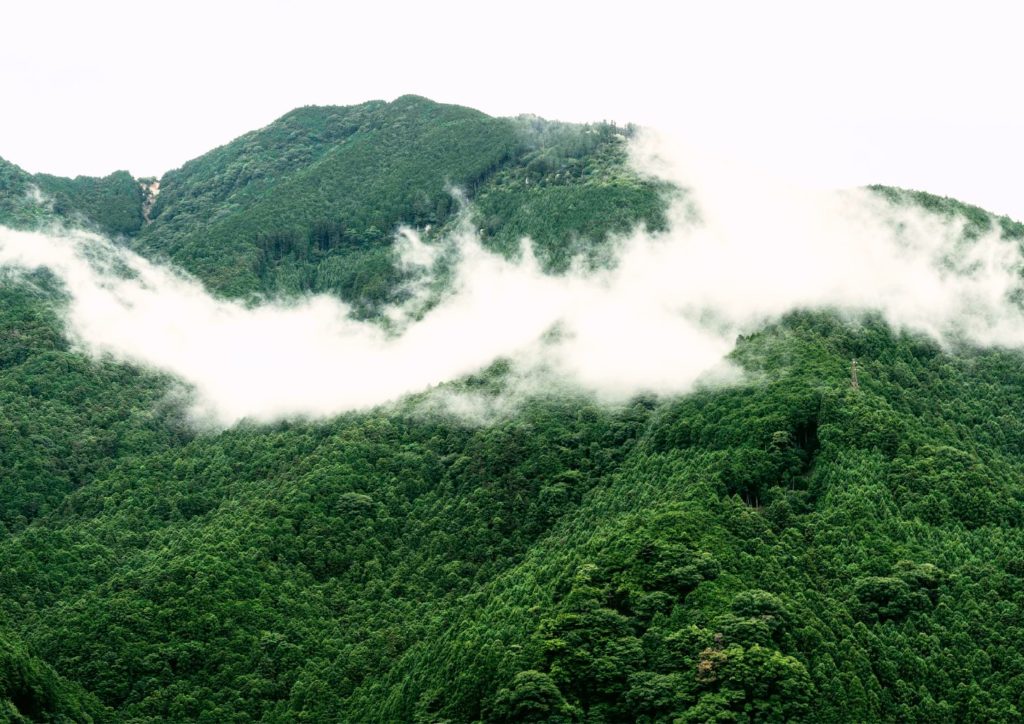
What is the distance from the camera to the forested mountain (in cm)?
7688

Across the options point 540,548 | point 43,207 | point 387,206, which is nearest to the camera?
point 540,548

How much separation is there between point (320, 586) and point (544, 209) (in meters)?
75.1

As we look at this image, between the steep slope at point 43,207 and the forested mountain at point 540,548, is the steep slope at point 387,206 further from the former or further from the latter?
the forested mountain at point 540,548

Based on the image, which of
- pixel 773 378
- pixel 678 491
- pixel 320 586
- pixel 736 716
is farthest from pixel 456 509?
pixel 736 716

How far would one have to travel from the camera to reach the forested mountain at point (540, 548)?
76875mm

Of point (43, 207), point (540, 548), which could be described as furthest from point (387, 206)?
point (540, 548)

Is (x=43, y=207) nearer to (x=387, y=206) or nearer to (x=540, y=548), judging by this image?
(x=387, y=206)

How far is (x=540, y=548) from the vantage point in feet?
316

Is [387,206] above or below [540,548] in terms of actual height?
above

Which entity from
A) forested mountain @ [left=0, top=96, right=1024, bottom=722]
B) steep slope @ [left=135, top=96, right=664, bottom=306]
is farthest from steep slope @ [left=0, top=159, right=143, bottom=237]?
forested mountain @ [left=0, top=96, right=1024, bottom=722]

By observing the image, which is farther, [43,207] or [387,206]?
[43,207]

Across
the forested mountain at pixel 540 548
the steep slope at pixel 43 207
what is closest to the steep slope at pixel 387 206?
the steep slope at pixel 43 207

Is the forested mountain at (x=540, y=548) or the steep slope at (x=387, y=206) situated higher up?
→ the steep slope at (x=387, y=206)

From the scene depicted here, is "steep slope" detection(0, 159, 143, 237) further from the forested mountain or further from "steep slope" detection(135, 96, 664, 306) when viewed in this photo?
the forested mountain
